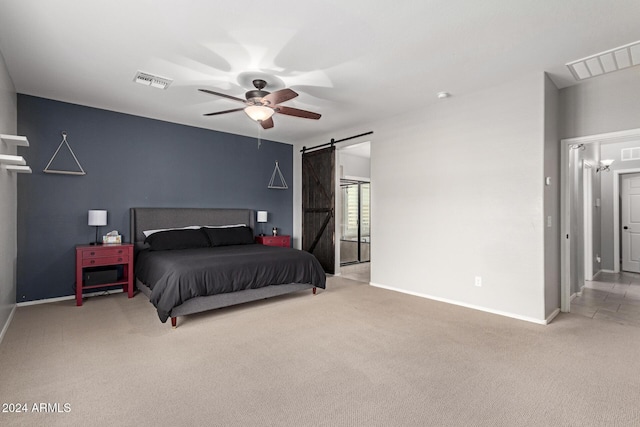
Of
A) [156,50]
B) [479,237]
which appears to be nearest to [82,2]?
[156,50]

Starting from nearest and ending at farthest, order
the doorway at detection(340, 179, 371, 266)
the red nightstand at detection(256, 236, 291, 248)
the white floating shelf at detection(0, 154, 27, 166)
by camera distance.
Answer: the white floating shelf at detection(0, 154, 27, 166) < the red nightstand at detection(256, 236, 291, 248) < the doorway at detection(340, 179, 371, 266)

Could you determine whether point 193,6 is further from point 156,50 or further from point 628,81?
point 628,81

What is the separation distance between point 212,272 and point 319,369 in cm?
172

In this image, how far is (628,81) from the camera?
3363 millimetres

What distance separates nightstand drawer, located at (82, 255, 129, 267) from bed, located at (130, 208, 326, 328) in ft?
0.74

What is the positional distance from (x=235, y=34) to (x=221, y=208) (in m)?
3.71

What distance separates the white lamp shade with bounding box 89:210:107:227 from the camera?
4.43 m

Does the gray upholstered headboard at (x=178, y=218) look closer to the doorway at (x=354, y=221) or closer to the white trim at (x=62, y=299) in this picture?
the white trim at (x=62, y=299)

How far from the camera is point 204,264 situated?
3625mm

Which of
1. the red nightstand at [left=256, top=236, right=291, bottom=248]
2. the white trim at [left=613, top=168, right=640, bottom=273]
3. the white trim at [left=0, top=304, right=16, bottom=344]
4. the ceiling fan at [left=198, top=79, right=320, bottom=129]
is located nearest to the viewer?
the white trim at [left=0, top=304, right=16, bottom=344]

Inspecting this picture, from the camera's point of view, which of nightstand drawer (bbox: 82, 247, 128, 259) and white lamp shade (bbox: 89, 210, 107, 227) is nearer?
nightstand drawer (bbox: 82, 247, 128, 259)

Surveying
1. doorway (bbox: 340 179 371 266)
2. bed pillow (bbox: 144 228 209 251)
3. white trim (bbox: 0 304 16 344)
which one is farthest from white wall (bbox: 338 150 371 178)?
white trim (bbox: 0 304 16 344)

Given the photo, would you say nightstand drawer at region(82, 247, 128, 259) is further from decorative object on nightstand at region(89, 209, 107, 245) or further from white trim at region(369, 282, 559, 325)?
white trim at region(369, 282, 559, 325)

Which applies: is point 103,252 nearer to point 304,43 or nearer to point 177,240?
point 177,240
